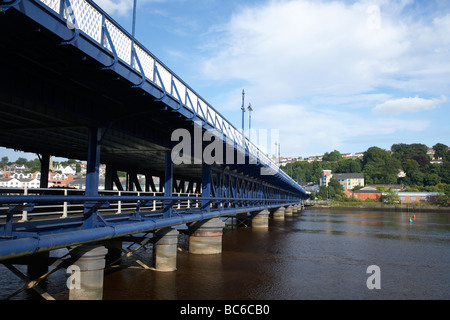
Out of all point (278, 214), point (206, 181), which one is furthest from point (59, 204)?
point (278, 214)

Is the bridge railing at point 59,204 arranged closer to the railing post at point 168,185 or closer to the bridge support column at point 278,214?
the railing post at point 168,185

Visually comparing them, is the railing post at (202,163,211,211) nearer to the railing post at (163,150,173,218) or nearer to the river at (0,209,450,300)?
the river at (0,209,450,300)

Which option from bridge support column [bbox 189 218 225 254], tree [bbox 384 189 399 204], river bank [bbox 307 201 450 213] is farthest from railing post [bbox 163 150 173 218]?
tree [bbox 384 189 399 204]

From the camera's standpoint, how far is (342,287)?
17.1 m

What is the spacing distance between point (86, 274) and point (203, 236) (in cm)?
1293

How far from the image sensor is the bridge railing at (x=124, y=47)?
878cm

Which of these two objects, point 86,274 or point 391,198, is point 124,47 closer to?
point 86,274

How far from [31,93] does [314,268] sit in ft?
58.9

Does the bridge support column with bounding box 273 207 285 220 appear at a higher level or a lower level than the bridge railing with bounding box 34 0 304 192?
lower

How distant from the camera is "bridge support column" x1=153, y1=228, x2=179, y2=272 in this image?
17.9 meters

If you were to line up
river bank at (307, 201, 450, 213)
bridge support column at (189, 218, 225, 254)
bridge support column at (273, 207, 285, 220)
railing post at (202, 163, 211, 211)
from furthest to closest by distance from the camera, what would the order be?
river bank at (307, 201, 450, 213), bridge support column at (273, 207, 285, 220), railing post at (202, 163, 211, 211), bridge support column at (189, 218, 225, 254)

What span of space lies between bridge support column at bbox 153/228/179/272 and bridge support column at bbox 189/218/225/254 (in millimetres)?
5561
